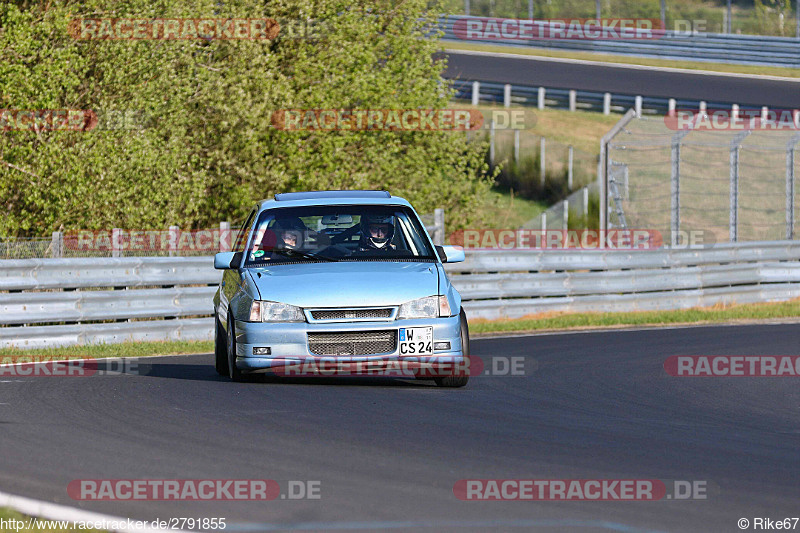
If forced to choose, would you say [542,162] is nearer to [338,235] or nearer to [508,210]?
[508,210]

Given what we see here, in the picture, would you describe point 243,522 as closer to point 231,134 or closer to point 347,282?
point 347,282

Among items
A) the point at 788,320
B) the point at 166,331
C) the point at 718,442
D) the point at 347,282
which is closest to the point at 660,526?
the point at 718,442

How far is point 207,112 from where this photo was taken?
2539 centimetres

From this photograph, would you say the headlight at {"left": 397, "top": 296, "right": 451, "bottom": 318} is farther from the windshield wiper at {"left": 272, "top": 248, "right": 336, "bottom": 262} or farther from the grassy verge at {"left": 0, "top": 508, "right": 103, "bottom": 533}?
the grassy verge at {"left": 0, "top": 508, "right": 103, "bottom": 533}

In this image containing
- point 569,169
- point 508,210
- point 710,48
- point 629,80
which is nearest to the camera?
point 508,210

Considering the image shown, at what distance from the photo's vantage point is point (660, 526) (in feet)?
18.4

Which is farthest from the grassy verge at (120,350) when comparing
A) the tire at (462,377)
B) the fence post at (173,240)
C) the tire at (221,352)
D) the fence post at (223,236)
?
the tire at (462,377)

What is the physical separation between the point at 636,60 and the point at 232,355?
3912 cm

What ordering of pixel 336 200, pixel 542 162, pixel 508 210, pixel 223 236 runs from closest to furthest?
pixel 336 200 → pixel 223 236 → pixel 508 210 → pixel 542 162

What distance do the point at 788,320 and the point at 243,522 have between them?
17.5m

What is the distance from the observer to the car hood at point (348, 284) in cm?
1030

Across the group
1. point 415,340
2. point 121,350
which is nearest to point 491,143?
point 121,350

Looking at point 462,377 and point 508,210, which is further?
point 508,210

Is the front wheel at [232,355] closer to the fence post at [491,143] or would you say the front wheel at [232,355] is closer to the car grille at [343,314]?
the car grille at [343,314]
